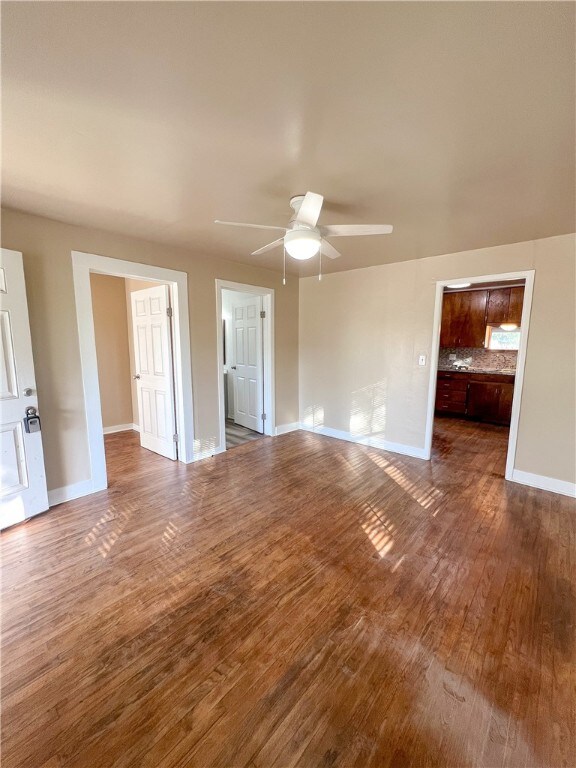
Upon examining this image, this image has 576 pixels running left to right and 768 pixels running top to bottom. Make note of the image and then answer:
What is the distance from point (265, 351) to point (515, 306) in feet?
13.6

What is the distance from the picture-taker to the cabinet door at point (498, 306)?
17.1ft

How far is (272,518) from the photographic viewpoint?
2.66m

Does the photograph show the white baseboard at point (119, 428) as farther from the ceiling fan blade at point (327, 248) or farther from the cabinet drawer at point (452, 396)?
the cabinet drawer at point (452, 396)

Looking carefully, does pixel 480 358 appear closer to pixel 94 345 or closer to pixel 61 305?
pixel 94 345

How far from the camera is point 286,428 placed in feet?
16.8

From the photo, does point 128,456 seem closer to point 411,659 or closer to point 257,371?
point 257,371

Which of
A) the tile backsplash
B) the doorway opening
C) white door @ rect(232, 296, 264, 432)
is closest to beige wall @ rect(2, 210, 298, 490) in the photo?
the doorway opening

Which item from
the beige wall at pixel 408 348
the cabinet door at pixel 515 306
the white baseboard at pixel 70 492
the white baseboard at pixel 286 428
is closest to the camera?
the white baseboard at pixel 70 492

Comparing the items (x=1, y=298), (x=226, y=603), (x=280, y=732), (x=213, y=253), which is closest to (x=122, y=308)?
(x=213, y=253)

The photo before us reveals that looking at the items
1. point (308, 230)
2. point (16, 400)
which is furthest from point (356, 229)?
point (16, 400)

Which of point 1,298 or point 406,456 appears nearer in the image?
point 1,298

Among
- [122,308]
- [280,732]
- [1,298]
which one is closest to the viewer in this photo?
[280,732]

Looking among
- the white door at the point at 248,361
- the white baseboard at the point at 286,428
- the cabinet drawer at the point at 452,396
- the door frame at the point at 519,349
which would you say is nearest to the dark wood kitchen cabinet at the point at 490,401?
the cabinet drawer at the point at 452,396

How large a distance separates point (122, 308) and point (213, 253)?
210cm
